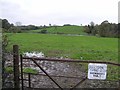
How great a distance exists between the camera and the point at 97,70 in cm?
716

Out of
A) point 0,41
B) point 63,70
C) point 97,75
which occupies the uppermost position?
point 0,41

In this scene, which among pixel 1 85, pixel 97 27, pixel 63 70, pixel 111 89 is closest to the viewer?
pixel 1 85

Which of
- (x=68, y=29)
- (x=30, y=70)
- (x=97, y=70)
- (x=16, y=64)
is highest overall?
(x=16, y=64)

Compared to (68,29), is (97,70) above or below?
above

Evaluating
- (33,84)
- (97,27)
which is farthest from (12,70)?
(97,27)

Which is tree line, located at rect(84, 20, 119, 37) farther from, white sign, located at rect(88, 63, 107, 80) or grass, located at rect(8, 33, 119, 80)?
white sign, located at rect(88, 63, 107, 80)

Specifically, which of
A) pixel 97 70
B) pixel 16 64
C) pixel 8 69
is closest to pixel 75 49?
pixel 8 69

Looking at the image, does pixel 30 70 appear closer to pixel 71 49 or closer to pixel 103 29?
pixel 71 49

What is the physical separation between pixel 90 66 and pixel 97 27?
213 feet

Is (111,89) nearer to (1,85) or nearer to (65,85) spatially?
(65,85)

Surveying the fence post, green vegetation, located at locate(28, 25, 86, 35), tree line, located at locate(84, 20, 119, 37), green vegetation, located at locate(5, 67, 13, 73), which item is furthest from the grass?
green vegetation, located at locate(28, 25, 86, 35)

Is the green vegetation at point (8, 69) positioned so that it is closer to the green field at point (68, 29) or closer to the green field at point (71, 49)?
the green field at point (71, 49)

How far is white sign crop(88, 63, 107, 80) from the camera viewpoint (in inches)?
281

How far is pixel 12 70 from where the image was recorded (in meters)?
7.91
